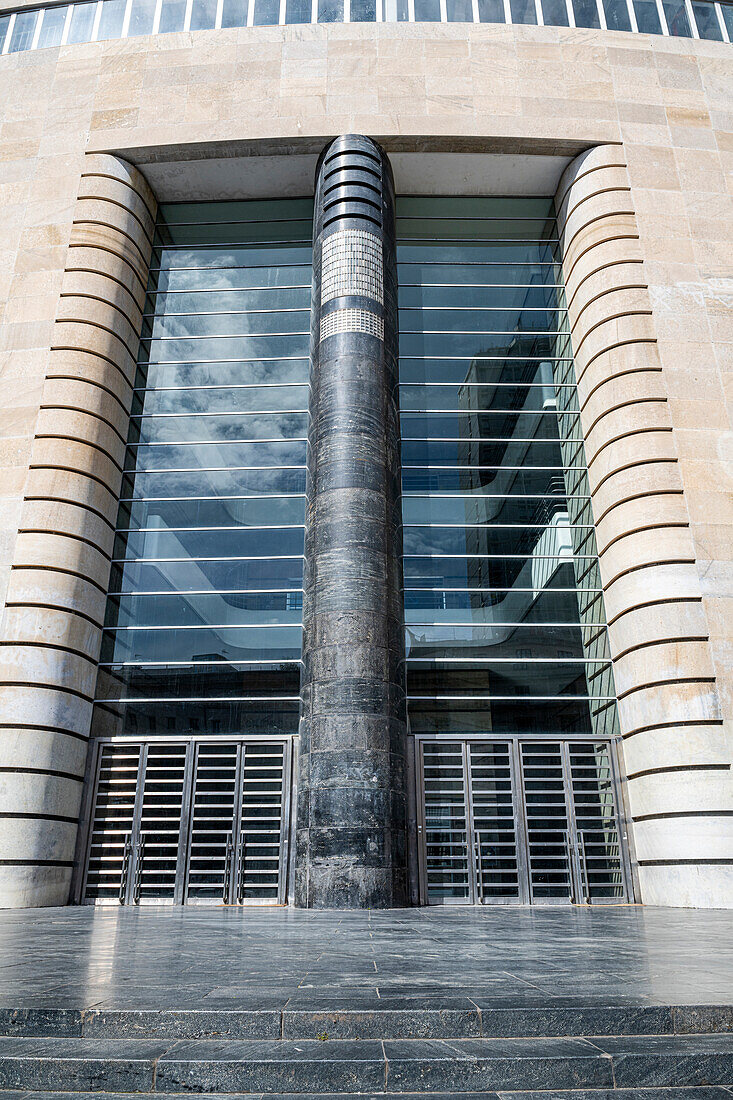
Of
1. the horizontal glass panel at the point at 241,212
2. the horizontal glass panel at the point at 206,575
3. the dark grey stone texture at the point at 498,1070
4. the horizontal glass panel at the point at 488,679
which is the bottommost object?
the dark grey stone texture at the point at 498,1070

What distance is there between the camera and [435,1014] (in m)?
4.45

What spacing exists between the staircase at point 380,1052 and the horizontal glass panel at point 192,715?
39.6 feet

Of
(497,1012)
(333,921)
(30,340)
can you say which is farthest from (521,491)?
(497,1012)

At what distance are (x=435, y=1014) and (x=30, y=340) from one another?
1786cm

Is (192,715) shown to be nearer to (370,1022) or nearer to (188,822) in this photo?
(188,822)

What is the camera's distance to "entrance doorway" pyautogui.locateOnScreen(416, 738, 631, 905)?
599 inches

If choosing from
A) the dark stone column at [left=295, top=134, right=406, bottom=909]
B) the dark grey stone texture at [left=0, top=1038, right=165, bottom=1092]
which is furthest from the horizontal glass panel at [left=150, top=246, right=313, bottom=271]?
the dark grey stone texture at [left=0, top=1038, right=165, bottom=1092]

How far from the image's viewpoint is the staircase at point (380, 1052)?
12.8 ft

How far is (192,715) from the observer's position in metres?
16.6

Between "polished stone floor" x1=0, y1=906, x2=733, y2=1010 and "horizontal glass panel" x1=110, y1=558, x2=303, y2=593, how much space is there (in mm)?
7706

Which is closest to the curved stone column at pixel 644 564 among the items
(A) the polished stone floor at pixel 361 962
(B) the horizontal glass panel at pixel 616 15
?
(A) the polished stone floor at pixel 361 962

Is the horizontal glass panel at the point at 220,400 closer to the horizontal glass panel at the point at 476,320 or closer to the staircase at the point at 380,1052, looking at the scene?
the horizontal glass panel at the point at 476,320

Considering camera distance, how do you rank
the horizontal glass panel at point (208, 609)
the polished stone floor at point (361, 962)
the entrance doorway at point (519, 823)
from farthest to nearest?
the horizontal glass panel at point (208, 609), the entrance doorway at point (519, 823), the polished stone floor at point (361, 962)

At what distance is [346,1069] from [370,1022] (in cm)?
44
